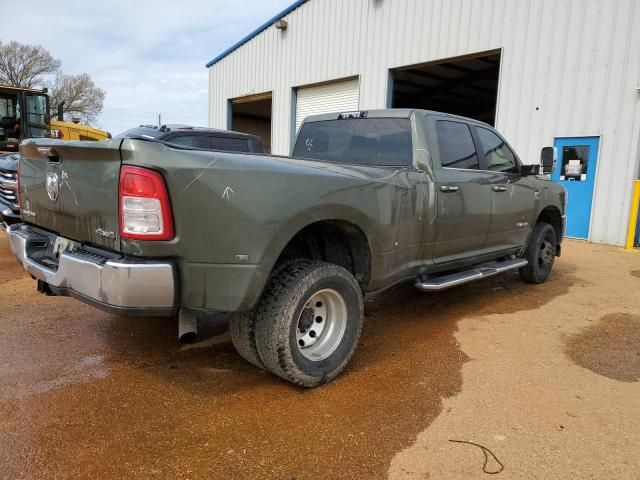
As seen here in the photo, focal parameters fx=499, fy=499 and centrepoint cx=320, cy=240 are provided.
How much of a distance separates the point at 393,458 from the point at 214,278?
128cm

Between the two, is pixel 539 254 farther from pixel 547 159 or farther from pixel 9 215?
pixel 9 215

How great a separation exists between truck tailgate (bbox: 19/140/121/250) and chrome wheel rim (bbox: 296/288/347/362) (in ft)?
4.09

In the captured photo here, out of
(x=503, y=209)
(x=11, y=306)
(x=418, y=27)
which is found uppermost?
(x=418, y=27)

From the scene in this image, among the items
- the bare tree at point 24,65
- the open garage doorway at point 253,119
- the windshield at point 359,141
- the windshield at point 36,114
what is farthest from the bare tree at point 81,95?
the windshield at point 359,141

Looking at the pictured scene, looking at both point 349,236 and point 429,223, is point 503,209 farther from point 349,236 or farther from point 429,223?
point 349,236

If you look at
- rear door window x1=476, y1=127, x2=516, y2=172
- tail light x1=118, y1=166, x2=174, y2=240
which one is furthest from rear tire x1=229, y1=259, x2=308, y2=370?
rear door window x1=476, y1=127, x2=516, y2=172

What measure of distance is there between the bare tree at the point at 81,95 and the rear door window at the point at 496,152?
45.8m

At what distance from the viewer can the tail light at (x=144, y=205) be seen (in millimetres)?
2459

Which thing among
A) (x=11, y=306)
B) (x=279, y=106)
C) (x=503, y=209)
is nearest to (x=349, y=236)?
(x=503, y=209)

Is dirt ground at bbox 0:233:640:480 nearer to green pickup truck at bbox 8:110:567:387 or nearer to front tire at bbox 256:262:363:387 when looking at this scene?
front tire at bbox 256:262:363:387

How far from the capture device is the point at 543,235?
595 centimetres

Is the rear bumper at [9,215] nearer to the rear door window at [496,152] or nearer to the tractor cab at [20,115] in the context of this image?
the rear door window at [496,152]

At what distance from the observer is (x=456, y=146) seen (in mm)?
4543

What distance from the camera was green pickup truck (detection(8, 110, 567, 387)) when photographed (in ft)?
8.26
